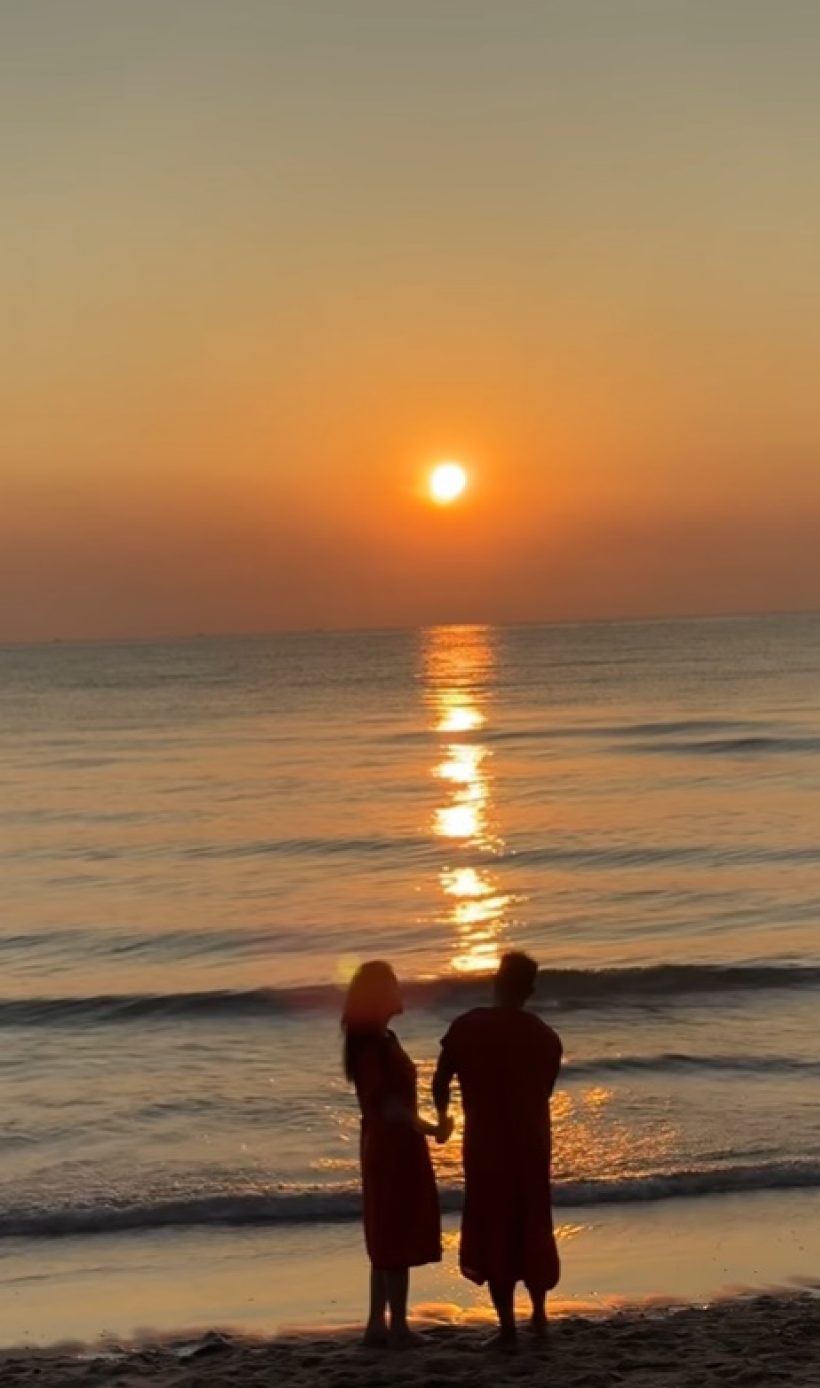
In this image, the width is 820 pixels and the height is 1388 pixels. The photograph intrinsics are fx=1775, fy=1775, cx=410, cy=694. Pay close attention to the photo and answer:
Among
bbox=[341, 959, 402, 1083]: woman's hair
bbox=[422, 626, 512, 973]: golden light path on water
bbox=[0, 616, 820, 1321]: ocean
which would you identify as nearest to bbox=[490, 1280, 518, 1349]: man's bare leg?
bbox=[341, 959, 402, 1083]: woman's hair

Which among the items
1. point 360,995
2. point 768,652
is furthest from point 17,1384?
point 768,652

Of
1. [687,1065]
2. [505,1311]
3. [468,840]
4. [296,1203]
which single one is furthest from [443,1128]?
[468,840]

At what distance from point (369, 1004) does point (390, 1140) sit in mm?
638

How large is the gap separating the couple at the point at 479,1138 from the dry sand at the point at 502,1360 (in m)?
0.38

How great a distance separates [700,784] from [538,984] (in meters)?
25.8

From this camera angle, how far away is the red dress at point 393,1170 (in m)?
7.67

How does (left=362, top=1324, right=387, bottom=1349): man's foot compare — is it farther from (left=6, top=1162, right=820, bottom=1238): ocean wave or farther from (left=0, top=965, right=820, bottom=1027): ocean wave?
(left=0, top=965, right=820, bottom=1027): ocean wave

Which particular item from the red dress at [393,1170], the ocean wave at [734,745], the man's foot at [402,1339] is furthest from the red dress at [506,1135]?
the ocean wave at [734,745]

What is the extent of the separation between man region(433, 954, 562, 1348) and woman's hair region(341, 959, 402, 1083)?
0.33 m

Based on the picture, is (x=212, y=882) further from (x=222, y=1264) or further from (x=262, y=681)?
(x=262, y=681)

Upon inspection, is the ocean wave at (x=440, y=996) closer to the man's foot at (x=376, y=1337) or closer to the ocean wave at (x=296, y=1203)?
the ocean wave at (x=296, y=1203)

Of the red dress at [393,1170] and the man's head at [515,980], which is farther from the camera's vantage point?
the red dress at [393,1170]

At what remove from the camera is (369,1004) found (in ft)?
24.7

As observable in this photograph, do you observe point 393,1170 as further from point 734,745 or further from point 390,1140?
point 734,745
